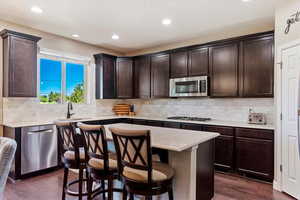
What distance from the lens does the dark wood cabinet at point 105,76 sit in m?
5.11

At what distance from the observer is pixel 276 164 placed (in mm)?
3031

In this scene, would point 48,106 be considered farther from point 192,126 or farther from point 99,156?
point 192,126

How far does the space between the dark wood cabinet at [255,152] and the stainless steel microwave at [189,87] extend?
43.4 inches

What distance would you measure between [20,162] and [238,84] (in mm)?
4057

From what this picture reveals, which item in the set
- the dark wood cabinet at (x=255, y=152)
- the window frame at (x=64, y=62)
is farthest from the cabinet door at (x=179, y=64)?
the window frame at (x=64, y=62)

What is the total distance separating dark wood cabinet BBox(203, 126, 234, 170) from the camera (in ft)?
11.6

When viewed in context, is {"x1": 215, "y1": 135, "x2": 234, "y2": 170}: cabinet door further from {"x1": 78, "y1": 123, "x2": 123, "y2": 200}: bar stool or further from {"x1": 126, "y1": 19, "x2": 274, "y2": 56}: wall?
{"x1": 78, "y1": 123, "x2": 123, "y2": 200}: bar stool

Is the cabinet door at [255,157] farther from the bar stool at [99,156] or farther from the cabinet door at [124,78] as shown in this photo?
the cabinet door at [124,78]

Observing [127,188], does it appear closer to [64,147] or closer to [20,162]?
[64,147]

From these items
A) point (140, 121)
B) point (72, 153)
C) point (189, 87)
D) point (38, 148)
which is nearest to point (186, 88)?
point (189, 87)

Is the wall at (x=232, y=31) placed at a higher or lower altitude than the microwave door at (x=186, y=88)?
higher

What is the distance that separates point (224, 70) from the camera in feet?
12.9

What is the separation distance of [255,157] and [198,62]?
2.14 m

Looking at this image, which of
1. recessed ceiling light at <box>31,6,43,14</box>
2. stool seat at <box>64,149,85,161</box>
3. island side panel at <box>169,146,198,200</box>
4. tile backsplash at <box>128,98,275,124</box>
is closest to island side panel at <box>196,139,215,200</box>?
island side panel at <box>169,146,198,200</box>
